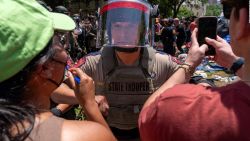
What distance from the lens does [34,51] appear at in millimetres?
1615

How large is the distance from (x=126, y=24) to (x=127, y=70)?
0.34m

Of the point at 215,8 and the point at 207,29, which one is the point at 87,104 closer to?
→ the point at 207,29

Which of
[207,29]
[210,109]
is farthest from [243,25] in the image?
[207,29]

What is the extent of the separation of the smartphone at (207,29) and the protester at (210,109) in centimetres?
59

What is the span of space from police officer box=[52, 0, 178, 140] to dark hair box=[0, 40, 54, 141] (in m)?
1.60

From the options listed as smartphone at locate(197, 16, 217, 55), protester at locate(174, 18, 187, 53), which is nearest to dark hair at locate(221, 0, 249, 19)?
smartphone at locate(197, 16, 217, 55)

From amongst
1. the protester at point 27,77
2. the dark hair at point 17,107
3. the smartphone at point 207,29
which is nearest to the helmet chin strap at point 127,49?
the smartphone at point 207,29

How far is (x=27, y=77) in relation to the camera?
172 centimetres

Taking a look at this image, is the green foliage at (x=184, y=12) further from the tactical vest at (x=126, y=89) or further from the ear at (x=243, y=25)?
the ear at (x=243, y=25)

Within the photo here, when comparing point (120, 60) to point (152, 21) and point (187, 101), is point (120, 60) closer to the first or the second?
point (152, 21)

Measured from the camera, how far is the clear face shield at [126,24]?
11.0ft

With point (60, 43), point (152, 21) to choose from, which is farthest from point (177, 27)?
point (60, 43)

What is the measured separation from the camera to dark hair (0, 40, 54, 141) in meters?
1.63

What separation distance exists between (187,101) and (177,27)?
18512 millimetres
